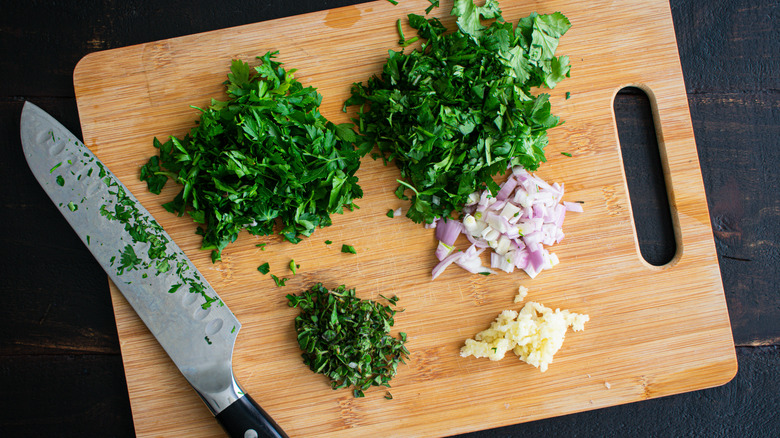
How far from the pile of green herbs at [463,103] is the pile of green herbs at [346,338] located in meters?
0.50

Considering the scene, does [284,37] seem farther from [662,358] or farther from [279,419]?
[662,358]

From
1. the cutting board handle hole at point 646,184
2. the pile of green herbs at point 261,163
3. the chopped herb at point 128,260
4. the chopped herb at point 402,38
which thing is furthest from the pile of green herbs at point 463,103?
the chopped herb at point 128,260

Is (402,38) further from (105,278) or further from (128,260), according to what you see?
(105,278)

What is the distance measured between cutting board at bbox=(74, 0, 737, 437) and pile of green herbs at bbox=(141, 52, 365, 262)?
0.10m

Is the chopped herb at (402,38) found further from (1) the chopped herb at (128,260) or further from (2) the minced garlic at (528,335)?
(1) the chopped herb at (128,260)

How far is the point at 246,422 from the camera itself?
6.15 feet

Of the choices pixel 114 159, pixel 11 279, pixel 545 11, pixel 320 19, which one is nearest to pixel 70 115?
pixel 114 159

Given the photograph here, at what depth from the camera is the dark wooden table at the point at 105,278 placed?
219cm

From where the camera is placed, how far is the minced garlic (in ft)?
6.55

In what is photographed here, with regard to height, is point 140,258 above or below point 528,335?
above

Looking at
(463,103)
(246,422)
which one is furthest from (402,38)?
(246,422)

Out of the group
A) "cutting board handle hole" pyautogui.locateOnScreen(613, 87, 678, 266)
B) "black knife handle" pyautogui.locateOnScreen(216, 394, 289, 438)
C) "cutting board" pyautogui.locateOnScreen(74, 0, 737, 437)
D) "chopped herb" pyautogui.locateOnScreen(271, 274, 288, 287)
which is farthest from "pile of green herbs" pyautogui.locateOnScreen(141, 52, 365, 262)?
"cutting board handle hole" pyautogui.locateOnScreen(613, 87, 678, 266)

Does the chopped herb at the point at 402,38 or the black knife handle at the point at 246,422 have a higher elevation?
the chopped herb at the point at 402,38

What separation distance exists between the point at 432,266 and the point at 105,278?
165cm
